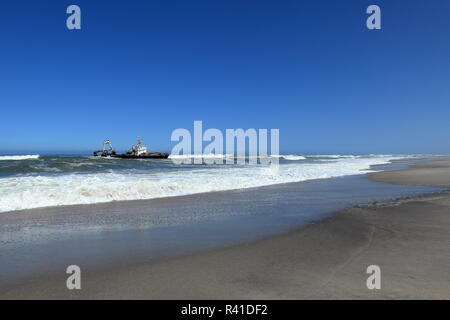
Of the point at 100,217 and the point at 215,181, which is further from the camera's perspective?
the point at 215,181

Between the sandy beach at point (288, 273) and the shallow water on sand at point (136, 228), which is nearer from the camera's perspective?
the sandy beach at point (288, 273)

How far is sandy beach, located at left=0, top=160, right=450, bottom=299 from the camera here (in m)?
3.46

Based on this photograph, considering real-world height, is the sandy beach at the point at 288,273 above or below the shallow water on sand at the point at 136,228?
above

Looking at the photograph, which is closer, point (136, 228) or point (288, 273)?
point (288, 273)

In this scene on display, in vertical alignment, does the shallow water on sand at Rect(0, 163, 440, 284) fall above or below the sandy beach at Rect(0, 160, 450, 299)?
below

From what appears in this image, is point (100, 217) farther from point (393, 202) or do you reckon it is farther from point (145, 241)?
point (393, 202)

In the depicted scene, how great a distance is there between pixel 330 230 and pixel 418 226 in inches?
72.1

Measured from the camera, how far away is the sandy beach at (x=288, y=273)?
11.3 ft

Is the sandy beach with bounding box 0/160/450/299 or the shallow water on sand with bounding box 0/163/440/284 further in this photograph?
the shallow water on sand with bounding box 0/163/440/284

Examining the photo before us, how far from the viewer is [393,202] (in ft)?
32.5

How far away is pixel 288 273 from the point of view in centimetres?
401

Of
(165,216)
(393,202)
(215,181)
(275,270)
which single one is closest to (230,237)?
(275,270)

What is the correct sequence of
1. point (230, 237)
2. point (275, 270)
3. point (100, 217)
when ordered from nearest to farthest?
point (275, 270), point (230, 237), point (100, 217)
